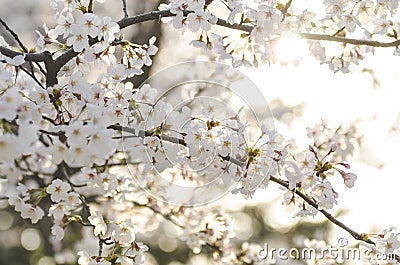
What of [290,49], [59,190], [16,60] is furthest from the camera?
[290,49]

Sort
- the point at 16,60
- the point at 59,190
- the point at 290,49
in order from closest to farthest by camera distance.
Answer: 1. the point at 16,60
2. the point at 59,190
3. the point at 290,49

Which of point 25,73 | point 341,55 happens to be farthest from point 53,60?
point 341,55

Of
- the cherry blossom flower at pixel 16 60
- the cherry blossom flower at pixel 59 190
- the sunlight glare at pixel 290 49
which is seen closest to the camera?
the cherry blossom flower at pixel 16 60

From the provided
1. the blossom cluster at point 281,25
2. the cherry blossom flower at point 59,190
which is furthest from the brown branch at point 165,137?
the blossom cluster at point 281,25

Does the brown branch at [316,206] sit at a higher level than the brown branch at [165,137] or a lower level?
lower

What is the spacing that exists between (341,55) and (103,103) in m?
1.05

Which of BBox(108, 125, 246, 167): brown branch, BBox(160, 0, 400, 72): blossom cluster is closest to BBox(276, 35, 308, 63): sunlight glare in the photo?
BBox(160, 0, 400, 72): blossom cluster

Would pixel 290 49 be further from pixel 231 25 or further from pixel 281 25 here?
pixel 231 25

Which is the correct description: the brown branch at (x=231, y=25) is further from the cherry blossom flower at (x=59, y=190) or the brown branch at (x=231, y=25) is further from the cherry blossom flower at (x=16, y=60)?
the cherry blossom flower at (x=59, y=190)

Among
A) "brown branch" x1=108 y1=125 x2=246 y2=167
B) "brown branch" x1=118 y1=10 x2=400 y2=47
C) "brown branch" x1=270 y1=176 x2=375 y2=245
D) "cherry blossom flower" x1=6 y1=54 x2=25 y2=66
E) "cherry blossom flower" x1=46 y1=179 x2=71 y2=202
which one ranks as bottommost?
"cherry blossom flower" x1=46 y1=179 x2=71 y2=202

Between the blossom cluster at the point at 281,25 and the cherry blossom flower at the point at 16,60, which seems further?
the blossom cluster at the point at 281,25

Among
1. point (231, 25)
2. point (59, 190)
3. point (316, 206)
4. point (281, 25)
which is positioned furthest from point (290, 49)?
point (59, 190)

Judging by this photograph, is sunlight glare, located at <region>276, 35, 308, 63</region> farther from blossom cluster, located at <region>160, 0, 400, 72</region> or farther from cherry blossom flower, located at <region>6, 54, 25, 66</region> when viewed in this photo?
cherry blossom flower, located at <region>6, 54, 25, 66</region>

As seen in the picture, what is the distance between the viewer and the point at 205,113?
2217 millimetres
